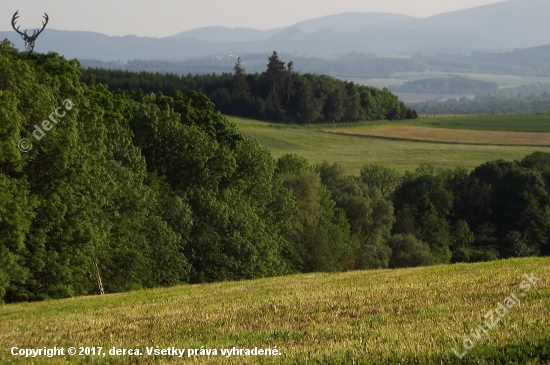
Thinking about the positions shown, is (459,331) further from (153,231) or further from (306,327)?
(153,231)

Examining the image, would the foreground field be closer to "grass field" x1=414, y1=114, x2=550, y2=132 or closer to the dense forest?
the dense forest

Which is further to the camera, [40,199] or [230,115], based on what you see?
[230,115]

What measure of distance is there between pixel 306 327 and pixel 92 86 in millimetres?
34896

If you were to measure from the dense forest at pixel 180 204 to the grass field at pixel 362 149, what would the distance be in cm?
2396

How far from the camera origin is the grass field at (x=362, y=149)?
117 metres

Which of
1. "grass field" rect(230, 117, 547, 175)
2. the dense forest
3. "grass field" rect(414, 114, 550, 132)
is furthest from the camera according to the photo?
"grass field" rect(414, 114, 550, 132)

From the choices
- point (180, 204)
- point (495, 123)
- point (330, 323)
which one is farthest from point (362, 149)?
point (330, 323)

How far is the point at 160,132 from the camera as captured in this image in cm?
5084

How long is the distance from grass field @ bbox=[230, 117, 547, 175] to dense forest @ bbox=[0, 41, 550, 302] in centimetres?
2396

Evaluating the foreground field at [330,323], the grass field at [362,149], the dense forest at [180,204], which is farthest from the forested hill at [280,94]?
the foreground field at [330,323]

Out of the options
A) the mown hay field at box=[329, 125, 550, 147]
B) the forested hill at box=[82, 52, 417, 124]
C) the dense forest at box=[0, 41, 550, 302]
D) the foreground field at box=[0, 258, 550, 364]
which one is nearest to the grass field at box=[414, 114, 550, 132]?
the mown hay field at box=[329, 125, 550, 147]

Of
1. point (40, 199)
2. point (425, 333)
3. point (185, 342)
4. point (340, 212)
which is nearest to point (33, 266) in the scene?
point (40, 199)

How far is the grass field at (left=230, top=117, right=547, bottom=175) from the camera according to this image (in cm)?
11675

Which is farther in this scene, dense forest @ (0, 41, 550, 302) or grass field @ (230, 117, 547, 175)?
grass field @ (230, 117, 547, 175)
